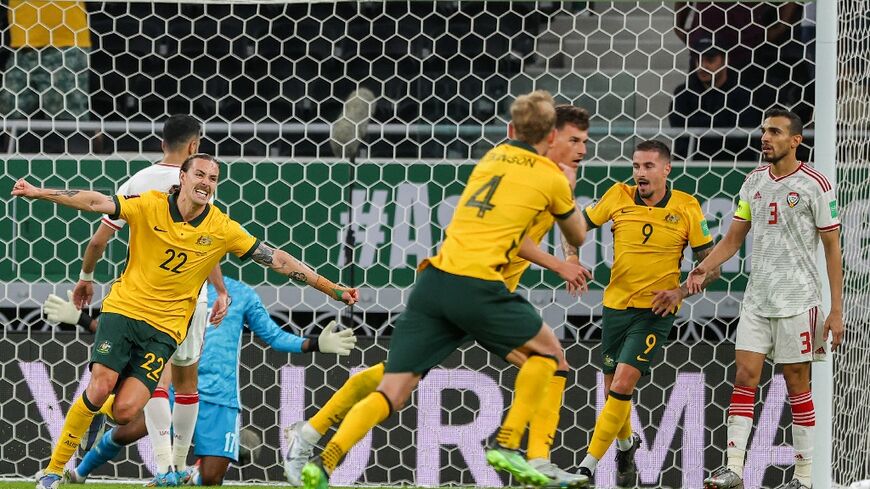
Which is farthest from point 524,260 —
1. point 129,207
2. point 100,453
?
point 100,453

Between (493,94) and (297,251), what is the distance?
5.28 feet

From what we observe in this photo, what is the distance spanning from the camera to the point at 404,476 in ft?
22.2

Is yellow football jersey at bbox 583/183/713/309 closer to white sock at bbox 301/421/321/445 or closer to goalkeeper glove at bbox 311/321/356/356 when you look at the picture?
goalkeeper glove at bbox 311/321/356/356

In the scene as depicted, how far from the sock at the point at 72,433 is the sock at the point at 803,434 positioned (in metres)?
3.12

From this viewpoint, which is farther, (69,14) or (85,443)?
(69,14)

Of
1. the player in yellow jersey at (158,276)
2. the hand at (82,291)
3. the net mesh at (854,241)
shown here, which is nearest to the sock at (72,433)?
the player in yellow jersey at (158,276)

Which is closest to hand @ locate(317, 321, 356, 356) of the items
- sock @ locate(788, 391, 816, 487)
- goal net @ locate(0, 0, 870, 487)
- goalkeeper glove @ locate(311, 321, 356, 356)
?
goalkeeper glove @ locate(311, 321, 356, 356)

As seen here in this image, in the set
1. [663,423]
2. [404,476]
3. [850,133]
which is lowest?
[404,476]

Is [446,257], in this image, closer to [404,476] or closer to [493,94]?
[404,476]

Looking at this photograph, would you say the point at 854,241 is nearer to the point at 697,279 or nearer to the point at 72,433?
the point at 697,279

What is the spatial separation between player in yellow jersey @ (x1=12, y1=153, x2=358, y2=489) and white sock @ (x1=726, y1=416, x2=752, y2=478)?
6.06ft

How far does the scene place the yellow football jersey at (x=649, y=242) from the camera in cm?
607

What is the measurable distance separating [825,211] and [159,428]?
333 cm

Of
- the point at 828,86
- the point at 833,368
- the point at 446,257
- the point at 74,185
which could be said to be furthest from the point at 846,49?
the point at 74,185
